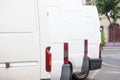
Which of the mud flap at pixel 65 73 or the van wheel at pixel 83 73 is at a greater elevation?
the mud flap at pixel 65 73

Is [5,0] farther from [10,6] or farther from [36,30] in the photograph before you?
[36,30]

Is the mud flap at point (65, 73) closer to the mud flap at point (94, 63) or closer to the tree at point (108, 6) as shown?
the mud flap at point (94, 63)

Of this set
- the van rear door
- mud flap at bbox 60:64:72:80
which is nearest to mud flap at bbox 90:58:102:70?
mud flap at bbox 60:64:72:80

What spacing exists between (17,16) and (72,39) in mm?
5493

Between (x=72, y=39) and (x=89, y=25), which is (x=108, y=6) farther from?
(x=72, y=39)

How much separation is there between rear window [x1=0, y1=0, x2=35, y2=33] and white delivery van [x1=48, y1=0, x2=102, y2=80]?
8.09 ft

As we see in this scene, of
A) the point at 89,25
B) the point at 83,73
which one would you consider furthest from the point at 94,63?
the point at 89,25

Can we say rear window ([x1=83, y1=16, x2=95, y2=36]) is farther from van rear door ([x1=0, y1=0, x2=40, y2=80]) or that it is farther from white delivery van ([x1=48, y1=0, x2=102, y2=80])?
van rear door ([x1=0, y1=0, x2=40, y2=80])

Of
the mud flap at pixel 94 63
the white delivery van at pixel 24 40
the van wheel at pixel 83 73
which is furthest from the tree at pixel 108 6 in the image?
the white delivery van at pixel 24 40

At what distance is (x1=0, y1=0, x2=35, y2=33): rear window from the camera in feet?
24.6

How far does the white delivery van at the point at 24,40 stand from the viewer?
24.6 ft

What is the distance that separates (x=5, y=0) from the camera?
7.52 m

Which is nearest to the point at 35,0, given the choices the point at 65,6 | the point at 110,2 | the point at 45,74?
the point at 45,74

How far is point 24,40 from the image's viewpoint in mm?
7594
